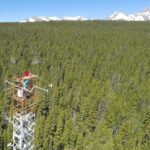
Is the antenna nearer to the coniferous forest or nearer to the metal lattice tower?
the metal lattice tower

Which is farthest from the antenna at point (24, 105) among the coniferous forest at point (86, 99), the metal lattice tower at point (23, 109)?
the coniferous forest at point (86, 99)

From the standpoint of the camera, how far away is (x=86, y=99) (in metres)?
98.5

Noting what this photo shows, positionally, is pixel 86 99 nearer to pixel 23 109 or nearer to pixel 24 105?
pixel 23 109

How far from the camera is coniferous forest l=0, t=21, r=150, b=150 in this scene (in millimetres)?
73250

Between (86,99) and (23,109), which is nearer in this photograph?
(23,109)

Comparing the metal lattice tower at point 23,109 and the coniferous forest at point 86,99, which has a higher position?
the metal lattice tower at point 23,109

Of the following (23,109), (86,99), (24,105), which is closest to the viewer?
(24,105)

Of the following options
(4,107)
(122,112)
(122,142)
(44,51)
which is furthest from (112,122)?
(44,51)

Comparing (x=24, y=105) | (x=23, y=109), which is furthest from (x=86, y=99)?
(x=24, y=105)

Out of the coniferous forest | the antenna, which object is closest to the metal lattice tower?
the antenna

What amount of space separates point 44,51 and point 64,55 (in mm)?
14237

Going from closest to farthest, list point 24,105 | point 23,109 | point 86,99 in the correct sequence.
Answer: point 24,105 → point 23,109 → point 86,99

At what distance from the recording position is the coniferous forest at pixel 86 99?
73.2 metres

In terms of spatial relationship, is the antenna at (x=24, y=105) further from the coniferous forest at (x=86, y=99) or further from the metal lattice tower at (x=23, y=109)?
the coniferous forest at (x=86, y=99)
